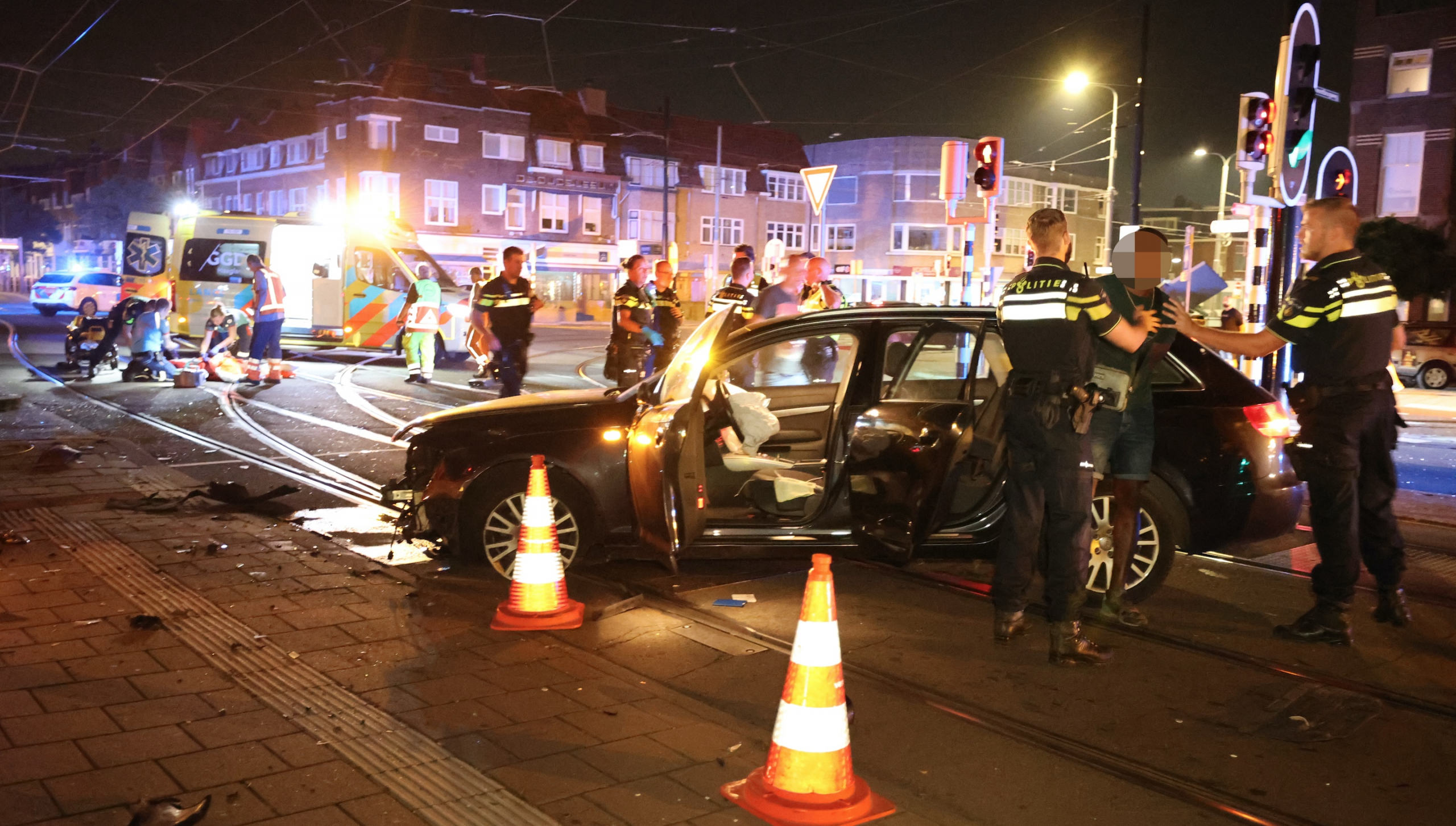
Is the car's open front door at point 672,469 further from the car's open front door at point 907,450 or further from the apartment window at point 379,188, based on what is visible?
the apartment window at point 379,188

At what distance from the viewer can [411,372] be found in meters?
18.0

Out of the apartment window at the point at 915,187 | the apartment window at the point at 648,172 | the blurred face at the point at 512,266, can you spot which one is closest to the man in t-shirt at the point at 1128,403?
the blurred face at the point at 512,266

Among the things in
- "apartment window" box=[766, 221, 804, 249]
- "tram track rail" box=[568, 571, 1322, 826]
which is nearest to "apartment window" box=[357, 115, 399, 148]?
"apartment window" box=[766, 221, 804, 249]

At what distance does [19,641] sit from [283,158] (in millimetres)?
63451

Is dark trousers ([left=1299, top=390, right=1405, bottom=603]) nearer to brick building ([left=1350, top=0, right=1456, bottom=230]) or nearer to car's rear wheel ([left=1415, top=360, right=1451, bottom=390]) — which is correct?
car's rear wheel ([left=1415, top=360, right=1451, bottom=390])

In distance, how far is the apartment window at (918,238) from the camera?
6688 cm

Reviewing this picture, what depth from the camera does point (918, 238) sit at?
66.9m

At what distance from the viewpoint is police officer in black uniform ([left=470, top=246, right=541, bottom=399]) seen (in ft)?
37.4

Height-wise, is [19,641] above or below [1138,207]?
below

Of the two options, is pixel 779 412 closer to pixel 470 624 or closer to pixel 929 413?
pixel 929 413

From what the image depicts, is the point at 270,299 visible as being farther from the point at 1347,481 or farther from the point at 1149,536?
the point at 1347,481

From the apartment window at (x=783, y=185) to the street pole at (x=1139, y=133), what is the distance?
43962 millimetres

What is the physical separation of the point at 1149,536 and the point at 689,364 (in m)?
2.47

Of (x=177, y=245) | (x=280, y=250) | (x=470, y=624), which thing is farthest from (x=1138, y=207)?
(x=470, y=624)
